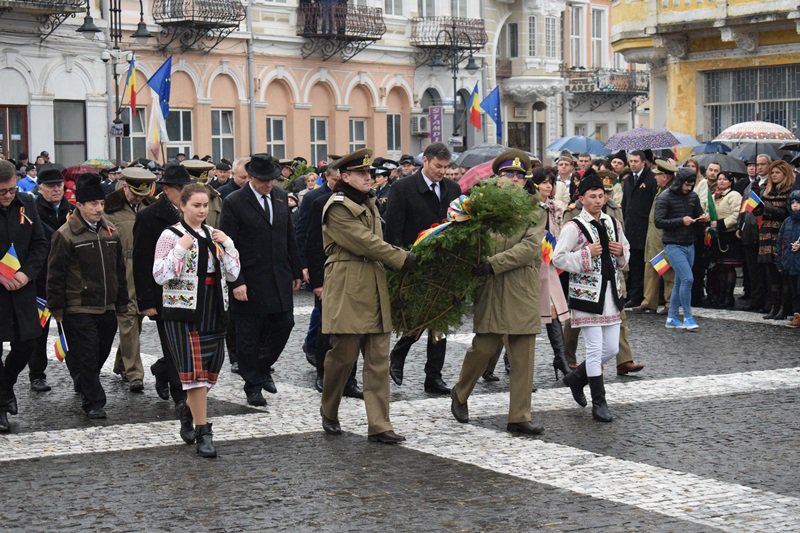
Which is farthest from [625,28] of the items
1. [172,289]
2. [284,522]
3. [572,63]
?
[572,63]

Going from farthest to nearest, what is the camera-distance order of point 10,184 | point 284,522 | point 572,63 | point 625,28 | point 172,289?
point 572,63
point 625,28
point 10,184
point 172,289
point 284,522

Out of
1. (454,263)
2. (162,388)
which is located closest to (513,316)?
(454,263)

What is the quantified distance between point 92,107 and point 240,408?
24.5 metres

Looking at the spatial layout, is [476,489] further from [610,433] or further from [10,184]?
[10,184]

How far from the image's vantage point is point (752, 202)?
664 inches

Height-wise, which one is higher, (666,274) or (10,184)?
(10,184)

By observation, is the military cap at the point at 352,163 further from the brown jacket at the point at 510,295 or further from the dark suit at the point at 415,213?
the dark suit at the point at 415,213

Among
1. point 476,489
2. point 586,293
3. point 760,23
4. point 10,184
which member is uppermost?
point 760,23

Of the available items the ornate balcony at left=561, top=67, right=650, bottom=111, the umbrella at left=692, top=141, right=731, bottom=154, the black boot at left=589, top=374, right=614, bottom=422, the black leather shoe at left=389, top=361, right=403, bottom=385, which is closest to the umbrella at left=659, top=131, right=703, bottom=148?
the umbrella at left=692, top=141, right=731, bottom=154

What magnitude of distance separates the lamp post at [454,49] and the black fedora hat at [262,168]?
Result: 33320 millimetres

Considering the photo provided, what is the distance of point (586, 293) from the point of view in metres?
10.0

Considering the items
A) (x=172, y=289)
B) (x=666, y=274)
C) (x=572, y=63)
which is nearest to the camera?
(x=172, y=289)

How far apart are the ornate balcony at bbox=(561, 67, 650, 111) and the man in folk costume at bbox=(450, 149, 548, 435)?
43.5m

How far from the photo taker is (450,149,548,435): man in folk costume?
931 centimetres
